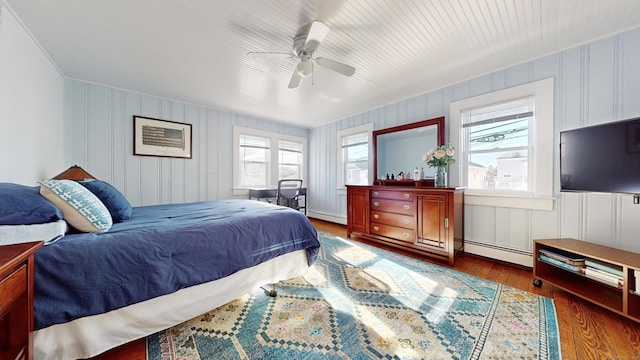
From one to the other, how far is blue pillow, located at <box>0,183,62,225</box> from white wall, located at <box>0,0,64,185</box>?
3.33 feet

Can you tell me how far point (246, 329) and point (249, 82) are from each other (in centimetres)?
280

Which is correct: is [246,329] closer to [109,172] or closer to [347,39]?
[347,39]

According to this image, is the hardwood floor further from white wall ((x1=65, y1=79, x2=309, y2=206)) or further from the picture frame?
the picture frame

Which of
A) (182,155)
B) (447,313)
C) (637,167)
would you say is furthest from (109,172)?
(637,167)

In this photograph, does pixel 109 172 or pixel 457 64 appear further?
pixel 109 172

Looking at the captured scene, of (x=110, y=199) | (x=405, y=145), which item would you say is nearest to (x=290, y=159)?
(x=405, y=145)

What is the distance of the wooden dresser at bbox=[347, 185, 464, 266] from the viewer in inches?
100

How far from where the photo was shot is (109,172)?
3.09 m

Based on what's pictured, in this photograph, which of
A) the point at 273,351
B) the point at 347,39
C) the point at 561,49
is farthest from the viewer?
the point at 561,49

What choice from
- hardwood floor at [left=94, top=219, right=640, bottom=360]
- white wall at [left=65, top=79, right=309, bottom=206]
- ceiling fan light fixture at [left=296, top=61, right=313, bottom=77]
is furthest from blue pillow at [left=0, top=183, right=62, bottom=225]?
white wall at [left=65, top=79, right=309, bottom=206]

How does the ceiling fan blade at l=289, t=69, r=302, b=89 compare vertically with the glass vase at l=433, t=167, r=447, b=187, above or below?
above

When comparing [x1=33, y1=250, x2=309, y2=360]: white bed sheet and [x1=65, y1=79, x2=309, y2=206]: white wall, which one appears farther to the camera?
[x1=65, y1=79, x2=309, y2=206]: white wall

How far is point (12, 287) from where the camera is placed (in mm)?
696

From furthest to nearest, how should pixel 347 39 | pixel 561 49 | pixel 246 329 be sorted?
pixel 561 49 → pixel 347 39 → pixel 246 329
